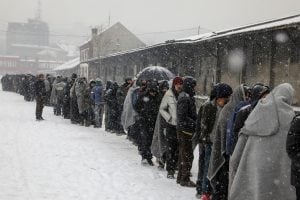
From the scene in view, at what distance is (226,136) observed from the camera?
5.32 m

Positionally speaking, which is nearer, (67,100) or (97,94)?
(97,94)

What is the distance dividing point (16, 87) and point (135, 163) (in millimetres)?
35083

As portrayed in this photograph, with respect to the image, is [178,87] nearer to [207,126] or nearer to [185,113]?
[185,113]

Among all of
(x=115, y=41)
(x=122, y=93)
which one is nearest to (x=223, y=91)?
(x=122, y=93)

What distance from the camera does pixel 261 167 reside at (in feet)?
13.8

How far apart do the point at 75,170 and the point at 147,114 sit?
1767 millimetres

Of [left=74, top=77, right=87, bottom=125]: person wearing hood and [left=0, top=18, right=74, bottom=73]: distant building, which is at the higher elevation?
[left=0, top=18, right=74, bottom=73]: distant building

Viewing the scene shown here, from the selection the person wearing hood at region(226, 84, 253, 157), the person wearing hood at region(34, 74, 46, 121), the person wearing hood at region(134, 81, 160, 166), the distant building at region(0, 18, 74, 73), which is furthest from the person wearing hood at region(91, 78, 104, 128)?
the distant building at region(0, 18, 74, 73)

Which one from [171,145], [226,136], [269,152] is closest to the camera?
[269,152]

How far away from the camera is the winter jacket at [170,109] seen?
314 inches

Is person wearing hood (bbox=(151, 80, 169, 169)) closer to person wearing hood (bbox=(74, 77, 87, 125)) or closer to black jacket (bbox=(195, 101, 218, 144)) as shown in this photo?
black jacket (bbox=(195, 101, 218, 144))

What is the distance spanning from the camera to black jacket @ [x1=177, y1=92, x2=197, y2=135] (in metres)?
7.30

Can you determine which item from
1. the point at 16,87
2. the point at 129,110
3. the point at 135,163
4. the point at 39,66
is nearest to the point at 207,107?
→ the point at 135,163

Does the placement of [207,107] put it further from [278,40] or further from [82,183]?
[278,40]
